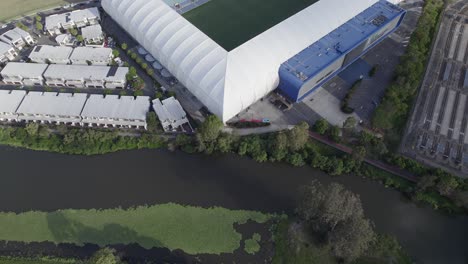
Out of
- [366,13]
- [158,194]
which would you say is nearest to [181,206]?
[158,194]

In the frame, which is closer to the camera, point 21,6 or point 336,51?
point 336,51

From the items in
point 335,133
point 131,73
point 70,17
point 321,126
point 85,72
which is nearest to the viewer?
point 335,133

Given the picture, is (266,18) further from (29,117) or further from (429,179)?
(29,117)

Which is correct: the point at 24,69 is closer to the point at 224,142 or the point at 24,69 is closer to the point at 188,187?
the point at 188,187

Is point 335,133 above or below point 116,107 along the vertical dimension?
below

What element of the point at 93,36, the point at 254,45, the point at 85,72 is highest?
the point at 254,45

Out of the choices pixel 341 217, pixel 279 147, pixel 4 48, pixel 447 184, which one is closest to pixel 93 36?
pixel 4 48

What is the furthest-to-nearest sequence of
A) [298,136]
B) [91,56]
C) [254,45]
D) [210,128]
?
[91,56]
[254,45]
[210,128]
[298,136]
